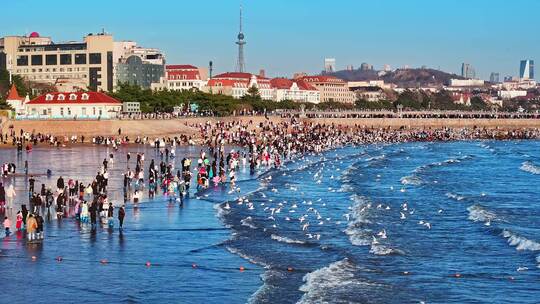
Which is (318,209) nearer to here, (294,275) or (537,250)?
(537,250)

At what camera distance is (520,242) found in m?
28.9

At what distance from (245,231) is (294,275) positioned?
24.7 feet

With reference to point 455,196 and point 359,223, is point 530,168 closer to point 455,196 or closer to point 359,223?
point 455,196

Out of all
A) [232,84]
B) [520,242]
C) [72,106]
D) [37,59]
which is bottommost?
[520,242]

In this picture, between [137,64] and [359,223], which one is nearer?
[359,223]

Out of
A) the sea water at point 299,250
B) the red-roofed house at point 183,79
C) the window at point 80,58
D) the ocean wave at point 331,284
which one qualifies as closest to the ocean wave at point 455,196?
the sea water at point 299,250

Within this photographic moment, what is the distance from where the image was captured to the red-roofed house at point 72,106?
291ft

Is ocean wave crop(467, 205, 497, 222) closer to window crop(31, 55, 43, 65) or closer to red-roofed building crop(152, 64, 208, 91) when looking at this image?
window crop(31, 55, 43, 65)

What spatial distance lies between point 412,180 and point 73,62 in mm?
105117

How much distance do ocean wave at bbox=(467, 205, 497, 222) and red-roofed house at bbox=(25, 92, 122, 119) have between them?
180 ft

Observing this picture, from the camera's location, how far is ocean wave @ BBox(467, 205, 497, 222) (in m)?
35.0

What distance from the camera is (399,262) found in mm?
25375

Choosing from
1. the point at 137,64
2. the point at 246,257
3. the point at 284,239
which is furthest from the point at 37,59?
the point at 246,257

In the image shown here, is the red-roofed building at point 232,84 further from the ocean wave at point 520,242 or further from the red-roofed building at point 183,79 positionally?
the ocean wave at point 520,242
